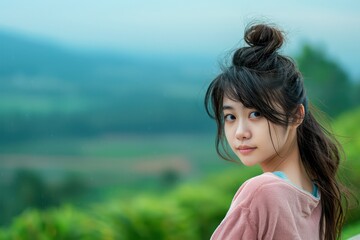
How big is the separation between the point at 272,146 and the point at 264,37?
258 mm

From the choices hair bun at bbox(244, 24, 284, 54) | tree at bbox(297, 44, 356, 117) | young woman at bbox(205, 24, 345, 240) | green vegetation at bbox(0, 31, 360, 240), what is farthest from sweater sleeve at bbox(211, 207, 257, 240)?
tree at bbox(297, 44, 356, 117)

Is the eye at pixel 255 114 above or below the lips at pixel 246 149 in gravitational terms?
above

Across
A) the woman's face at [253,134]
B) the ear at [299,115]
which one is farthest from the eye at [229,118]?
the ear at [299,115]

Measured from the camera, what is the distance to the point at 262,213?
60.1 inches

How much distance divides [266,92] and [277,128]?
0.08 m

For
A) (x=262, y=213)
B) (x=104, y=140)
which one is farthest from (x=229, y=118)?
(x=104, y=140)

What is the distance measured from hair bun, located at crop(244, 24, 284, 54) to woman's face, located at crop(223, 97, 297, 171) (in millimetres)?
156

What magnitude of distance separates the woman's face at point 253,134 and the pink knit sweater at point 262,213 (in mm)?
112

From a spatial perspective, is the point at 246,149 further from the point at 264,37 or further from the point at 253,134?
the point at 264,37

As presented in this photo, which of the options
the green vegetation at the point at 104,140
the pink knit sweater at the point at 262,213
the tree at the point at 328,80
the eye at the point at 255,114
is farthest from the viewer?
the tree at the point at 328,80

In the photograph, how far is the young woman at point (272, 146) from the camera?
5.04 feet

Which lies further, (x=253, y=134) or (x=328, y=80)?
(x=328, y=80)

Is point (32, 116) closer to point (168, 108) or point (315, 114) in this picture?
point (168, 108)

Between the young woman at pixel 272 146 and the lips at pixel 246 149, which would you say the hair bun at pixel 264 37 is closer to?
the young woman at pixel 272 146
